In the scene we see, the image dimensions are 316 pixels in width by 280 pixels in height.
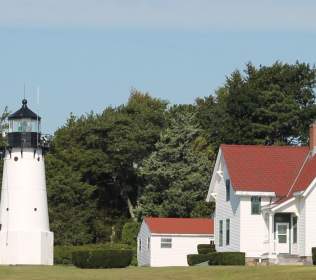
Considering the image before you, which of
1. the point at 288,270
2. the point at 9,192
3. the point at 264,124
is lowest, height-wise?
the point at 288,270

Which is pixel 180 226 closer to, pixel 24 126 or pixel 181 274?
pixel 24 126

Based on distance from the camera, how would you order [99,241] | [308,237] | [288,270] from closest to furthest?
[288,270] < [308,237] < [99,241]

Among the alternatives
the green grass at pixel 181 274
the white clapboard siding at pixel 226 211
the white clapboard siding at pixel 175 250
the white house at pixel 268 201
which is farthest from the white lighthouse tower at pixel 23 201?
the green grass at pixel 181 274

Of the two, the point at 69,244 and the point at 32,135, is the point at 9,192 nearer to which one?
the point at 32,135

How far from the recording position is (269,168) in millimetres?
62375

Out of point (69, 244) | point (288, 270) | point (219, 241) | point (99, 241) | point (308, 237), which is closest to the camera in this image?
point (288, 270)

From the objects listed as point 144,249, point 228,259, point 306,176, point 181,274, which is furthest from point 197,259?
point 144,249

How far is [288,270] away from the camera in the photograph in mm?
46000

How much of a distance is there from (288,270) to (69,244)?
39.6 metres

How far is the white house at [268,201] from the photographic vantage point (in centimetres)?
5825

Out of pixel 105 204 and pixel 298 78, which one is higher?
pixel 298 78

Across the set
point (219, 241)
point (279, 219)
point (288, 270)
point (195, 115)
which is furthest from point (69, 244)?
point (288, 270)

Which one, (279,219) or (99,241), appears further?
(99,241)

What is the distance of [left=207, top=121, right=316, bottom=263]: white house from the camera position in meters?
58.2
